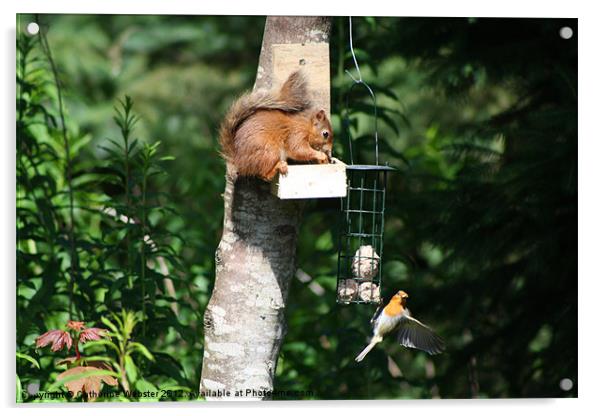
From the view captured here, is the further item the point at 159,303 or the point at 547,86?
the point at 547,86

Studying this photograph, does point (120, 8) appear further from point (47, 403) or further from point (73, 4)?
point (47, 403)

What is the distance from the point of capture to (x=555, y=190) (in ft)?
10.8

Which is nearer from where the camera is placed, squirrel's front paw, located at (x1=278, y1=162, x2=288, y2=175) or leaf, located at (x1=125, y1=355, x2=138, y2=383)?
squirrel's front paw, located at (x1=278, y1=162, x2=288, y2=175)

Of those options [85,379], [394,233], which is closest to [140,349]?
[85,379]

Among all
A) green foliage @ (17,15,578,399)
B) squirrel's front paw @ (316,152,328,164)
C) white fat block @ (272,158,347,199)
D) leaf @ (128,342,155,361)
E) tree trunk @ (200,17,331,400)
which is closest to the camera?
white fat block @ (272,158,347,199)

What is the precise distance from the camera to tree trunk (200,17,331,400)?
253cm

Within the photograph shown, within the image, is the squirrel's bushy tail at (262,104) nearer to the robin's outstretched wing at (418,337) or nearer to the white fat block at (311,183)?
the white fat block at (311,183)

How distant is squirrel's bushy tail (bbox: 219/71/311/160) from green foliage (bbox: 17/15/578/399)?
0.43 metres

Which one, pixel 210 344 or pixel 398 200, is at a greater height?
pixel 398 200

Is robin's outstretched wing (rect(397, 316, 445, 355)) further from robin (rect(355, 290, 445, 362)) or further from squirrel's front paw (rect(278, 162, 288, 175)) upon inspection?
squirrel's front paw (rect(278, 162, 288, 175))

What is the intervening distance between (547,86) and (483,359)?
112 cm

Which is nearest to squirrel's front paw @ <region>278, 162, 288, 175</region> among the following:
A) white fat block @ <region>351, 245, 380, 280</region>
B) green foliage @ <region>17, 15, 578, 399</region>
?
white fat block @ <region>351, 245, 380, 280</region>

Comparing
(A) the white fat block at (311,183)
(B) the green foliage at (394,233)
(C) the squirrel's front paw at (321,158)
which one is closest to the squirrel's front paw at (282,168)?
(A) the white fat block at (311,183)
